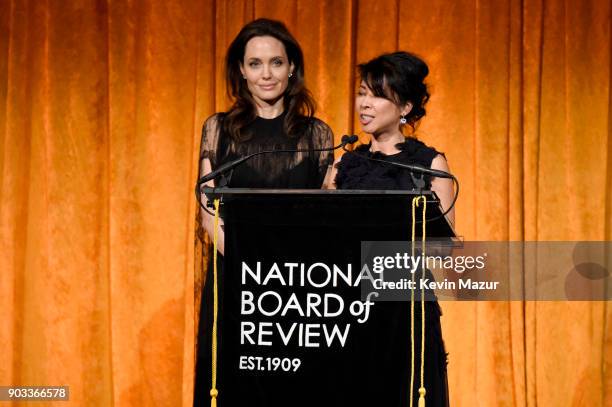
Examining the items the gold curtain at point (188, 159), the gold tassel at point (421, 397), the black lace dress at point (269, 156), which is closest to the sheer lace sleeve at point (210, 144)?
the black lace dress at point (269, 156)

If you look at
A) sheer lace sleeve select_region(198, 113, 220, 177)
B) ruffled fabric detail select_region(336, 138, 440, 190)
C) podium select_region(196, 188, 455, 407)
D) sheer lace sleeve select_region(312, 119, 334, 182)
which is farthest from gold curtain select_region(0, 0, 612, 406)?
podium select_region(196, 188, 455, 407)

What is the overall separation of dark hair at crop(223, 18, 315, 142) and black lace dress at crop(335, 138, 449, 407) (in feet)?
1.27

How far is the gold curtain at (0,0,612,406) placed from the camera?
363cm

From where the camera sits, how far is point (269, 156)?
2.89m

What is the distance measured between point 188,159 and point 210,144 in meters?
0.92

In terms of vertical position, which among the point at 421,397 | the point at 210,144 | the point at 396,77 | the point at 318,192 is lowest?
the point at 421,397

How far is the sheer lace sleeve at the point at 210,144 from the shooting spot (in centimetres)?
281

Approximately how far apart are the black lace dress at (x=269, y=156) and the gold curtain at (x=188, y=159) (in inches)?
29.9

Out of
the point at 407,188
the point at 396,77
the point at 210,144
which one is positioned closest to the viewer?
the point at 407,188

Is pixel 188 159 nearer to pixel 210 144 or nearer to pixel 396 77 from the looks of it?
pixel 210 144

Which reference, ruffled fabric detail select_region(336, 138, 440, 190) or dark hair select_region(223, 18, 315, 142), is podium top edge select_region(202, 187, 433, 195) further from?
dark hair select_region(223, 18, 315, 142)

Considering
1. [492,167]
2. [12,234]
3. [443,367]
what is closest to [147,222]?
[12,234]

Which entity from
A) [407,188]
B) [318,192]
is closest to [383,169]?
[407,188]

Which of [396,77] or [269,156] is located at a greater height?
[396,77]
